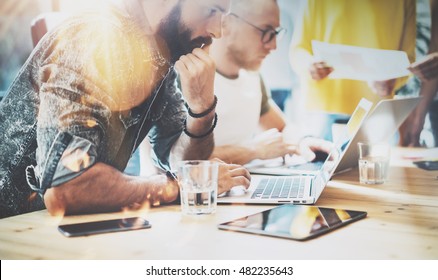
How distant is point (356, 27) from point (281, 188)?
45.2 inches

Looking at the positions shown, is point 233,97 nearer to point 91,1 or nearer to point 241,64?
point 241,64

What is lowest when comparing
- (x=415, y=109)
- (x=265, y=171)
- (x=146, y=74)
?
(x=265, y=171)

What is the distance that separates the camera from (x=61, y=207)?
3.43 ft

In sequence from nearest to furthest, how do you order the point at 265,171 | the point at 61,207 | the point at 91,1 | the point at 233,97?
the point at 61,207 → the point at 91,1 → the point at 265,171 → the point at 233,97

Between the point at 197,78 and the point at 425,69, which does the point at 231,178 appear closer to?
the point at 197,78

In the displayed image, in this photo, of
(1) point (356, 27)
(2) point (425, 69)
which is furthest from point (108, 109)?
(2) point (425, 69)

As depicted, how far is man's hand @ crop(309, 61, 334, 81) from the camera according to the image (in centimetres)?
215

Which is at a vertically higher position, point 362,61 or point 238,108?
point 362,61

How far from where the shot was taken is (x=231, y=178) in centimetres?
124

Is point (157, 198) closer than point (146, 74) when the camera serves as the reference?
Yes

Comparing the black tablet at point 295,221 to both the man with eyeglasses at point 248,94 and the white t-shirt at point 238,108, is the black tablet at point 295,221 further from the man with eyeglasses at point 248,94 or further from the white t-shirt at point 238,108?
the white t-shirt at point 238,108

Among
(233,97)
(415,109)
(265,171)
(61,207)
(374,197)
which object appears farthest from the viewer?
(415,109)

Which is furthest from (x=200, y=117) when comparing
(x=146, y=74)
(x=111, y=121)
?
(x=111, y=121)

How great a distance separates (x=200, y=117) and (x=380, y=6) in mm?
1061
